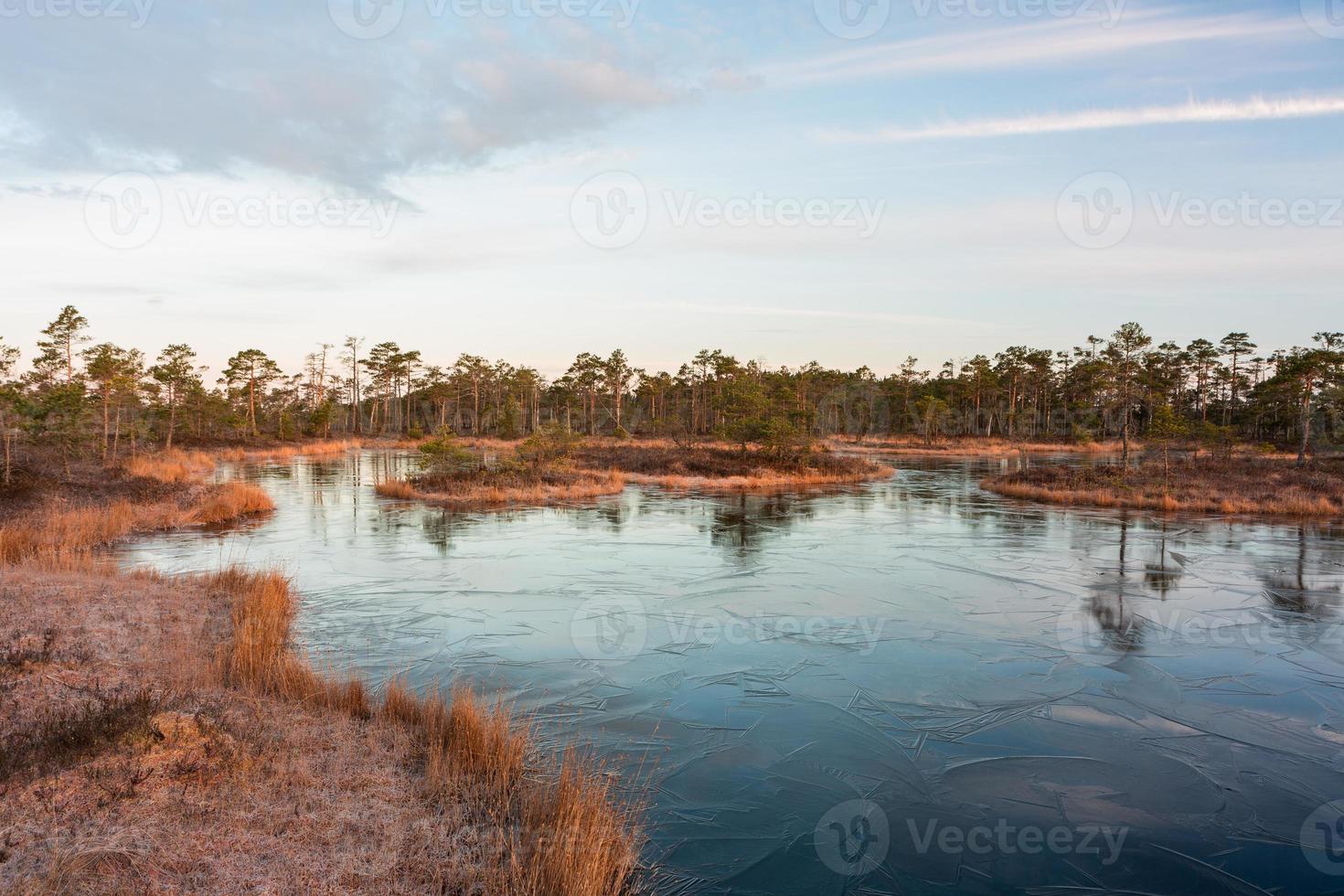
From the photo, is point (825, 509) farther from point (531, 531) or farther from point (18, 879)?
point (18, 879)

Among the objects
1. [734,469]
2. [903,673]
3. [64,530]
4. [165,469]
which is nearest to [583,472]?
[734,469]

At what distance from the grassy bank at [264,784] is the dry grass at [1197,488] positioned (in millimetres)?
26942

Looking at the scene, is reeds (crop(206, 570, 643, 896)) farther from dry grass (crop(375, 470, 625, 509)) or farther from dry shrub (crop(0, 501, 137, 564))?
dry grass (crop(375, 470, 625, 509))

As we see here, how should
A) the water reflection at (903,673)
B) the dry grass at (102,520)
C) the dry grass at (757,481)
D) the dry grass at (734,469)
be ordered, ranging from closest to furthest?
the water reflection at (903,673)
the dry grass at (102,520)
the dry grass at (757,481)
the dry grass at (734,469)

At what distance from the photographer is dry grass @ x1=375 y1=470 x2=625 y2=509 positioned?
27781 millimetres

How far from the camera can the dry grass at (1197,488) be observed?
25172 mm

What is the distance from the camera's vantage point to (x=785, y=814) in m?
6.18

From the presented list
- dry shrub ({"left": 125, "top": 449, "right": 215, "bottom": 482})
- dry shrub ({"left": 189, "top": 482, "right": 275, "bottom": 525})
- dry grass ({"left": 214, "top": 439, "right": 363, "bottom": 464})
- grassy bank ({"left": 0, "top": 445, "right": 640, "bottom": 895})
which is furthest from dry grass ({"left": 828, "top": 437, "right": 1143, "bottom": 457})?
grassy bank ({"left": 0, "top": 445, "right": 640, "bottom": 895})

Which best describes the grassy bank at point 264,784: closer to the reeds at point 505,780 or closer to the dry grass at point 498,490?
the reeds at point 505,780

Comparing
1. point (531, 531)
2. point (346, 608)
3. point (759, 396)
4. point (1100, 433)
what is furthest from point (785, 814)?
point (1100, 433)

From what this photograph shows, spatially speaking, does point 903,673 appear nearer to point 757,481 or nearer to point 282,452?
point 757,481

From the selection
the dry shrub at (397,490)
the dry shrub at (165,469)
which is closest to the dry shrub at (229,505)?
the dry shrub at (165,469)

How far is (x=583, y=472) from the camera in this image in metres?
34.7

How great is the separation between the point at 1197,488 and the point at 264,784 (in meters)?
32.6
